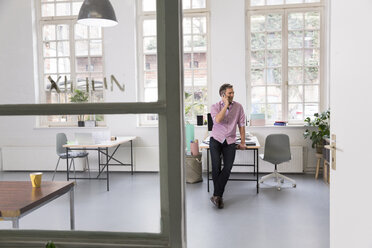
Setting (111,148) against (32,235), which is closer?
(32,235)

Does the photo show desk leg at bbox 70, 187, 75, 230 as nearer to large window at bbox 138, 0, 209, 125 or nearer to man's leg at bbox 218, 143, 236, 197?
man's leg at bbox 218, 143, 236, 197

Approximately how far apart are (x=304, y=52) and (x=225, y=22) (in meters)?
1.70

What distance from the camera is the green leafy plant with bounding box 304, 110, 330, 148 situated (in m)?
5.84

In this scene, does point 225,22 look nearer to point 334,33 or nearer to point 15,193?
point 334,33

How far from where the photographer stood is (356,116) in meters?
1.82

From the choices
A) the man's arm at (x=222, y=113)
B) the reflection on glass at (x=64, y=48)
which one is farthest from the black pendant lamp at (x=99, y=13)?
the man's arm at (x=222, y=113)

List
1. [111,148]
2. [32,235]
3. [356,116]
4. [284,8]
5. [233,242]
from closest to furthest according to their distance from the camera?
1. [32,235]
2. [111,148]
3. [356,116]
4. [233,242]
5. [284,8]

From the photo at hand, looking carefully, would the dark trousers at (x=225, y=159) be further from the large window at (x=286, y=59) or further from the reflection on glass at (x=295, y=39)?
the reflection on glass at (x=295, y=39)

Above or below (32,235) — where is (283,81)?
above

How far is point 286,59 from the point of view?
6590 mm

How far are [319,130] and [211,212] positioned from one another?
3013mm

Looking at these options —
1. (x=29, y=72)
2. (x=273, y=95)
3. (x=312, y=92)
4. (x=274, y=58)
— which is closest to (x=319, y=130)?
(x=312, y=92)

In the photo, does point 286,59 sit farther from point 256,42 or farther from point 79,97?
point 79,97

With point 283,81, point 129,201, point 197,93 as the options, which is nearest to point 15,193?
point 129,201
